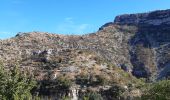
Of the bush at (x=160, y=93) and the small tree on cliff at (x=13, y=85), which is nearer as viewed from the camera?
the small tree on cliff at (x=13, y=85)

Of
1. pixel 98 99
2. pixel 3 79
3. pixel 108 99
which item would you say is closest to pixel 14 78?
pixel 3 79

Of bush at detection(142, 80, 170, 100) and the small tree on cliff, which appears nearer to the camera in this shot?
the small tree on cliff

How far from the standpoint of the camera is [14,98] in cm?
5809

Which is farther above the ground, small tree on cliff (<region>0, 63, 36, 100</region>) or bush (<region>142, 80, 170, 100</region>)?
small tree on cliff (<region>0, 63, 36, 100</region>)

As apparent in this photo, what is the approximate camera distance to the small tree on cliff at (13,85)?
2338 inches

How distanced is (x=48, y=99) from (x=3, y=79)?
429 feet

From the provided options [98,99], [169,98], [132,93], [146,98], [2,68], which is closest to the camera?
[2,68]

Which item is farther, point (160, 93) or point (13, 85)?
point (160, 93)

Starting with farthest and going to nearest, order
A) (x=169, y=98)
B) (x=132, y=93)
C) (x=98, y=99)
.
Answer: (x=132, y=93) → (x=98, y=99) → (x=169, y=98)

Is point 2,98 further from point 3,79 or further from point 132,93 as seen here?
point 132,93

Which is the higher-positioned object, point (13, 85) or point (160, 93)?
point (13, 85)

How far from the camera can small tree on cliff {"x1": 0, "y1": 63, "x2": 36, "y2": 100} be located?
5938 cm

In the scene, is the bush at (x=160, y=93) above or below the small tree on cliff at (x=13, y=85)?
below

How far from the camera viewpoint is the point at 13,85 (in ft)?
198
